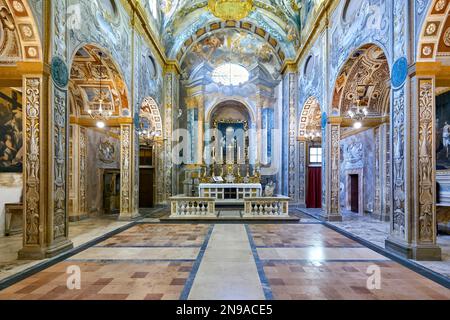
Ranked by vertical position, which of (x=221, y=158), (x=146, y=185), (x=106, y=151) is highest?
(x=106, y=151)

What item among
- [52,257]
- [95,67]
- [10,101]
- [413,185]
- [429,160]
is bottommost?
[52,257]

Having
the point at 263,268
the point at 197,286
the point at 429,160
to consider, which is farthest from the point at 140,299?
the point at 429,160

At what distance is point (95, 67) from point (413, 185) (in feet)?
34.3

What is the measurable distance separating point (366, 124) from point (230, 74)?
1127 centimetres

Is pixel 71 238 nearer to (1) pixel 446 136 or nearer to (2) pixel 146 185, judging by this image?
(2) pixel 146 185

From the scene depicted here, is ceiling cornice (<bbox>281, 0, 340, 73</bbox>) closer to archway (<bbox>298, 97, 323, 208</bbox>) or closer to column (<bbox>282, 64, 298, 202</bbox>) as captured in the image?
column (<bbox>282, 64, 298, 202</bbox>)

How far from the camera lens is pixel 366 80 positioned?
10.3m

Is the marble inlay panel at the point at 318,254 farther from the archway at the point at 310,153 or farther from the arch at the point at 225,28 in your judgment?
the arch at the point at 225,28

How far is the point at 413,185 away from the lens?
5883 mm

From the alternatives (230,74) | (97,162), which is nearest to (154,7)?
(230,74)

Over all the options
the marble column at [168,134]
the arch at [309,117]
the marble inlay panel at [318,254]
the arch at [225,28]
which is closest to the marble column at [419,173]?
the marble inlay panel at [318,254]

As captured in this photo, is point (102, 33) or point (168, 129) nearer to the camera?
point (102, 33)
